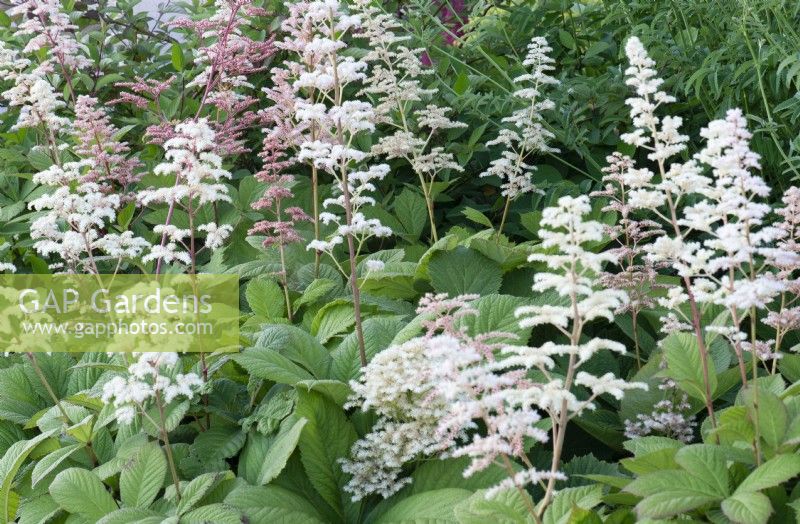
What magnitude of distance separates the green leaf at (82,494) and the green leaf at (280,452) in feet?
1.21

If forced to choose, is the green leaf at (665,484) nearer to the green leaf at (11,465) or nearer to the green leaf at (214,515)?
the green leaf at (214,515)

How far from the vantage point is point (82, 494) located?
7.67ft

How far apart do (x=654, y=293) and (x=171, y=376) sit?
1.41 m

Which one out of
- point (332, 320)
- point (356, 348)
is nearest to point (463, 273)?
point (332, 320)

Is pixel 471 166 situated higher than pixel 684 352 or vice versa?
pixel 684 352

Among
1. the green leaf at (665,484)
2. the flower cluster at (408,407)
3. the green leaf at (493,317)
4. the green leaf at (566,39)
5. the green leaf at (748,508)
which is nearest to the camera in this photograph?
the green leaf at (748,508)

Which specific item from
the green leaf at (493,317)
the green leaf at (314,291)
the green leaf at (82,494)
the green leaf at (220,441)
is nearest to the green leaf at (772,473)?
the green leaf at (493,317)

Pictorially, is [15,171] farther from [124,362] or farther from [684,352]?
[684,352]

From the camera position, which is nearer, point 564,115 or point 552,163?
point 564,115

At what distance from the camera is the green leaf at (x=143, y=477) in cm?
230

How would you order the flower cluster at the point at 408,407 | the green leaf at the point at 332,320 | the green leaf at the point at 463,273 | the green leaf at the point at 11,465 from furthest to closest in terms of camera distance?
the green leaf at the point at 463,273
the green leaf at the point at 332,320
the green leaf at the point at 11,465
the flower cluster at the point at 408,407

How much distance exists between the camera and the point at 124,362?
2709 millimetres

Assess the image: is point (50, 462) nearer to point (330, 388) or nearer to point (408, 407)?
point (330, 388)

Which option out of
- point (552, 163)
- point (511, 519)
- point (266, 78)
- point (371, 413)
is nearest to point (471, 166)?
point (552, 163)
